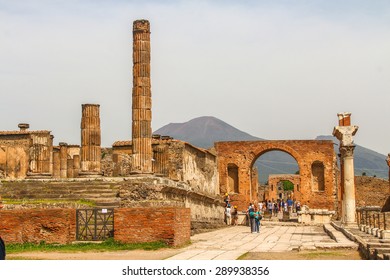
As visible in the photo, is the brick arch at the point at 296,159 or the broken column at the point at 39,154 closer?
the broken column at the point at 39,154

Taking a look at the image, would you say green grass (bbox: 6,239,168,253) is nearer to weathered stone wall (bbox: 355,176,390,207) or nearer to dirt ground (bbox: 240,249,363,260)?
dirt ground (bbox: 240,249,363,260)

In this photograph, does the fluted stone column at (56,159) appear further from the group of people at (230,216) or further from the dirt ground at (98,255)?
the dirt ground at (98,255)

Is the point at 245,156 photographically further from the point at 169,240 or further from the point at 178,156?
the point at 169,240

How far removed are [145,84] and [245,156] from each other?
19779mm

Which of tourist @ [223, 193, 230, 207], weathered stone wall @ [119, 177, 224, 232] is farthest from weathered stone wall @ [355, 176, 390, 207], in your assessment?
weathered stone wall @ [119, 177, 224, 232]

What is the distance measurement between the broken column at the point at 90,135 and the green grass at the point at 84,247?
34.2ft

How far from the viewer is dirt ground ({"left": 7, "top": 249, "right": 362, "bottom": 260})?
13179 millimetres

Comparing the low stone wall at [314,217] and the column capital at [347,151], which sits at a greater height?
the column capital at [347,151]

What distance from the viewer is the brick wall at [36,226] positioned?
15.7m

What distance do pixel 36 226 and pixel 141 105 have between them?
→ 8180 mm

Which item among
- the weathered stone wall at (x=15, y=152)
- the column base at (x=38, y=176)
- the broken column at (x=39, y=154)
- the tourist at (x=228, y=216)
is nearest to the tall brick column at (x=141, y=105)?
the column base at (x=38, y=176)

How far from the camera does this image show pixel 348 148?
23.7 metres

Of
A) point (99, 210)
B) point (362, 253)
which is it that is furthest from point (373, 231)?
point (99, 210)

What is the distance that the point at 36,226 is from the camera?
51.4 feet
